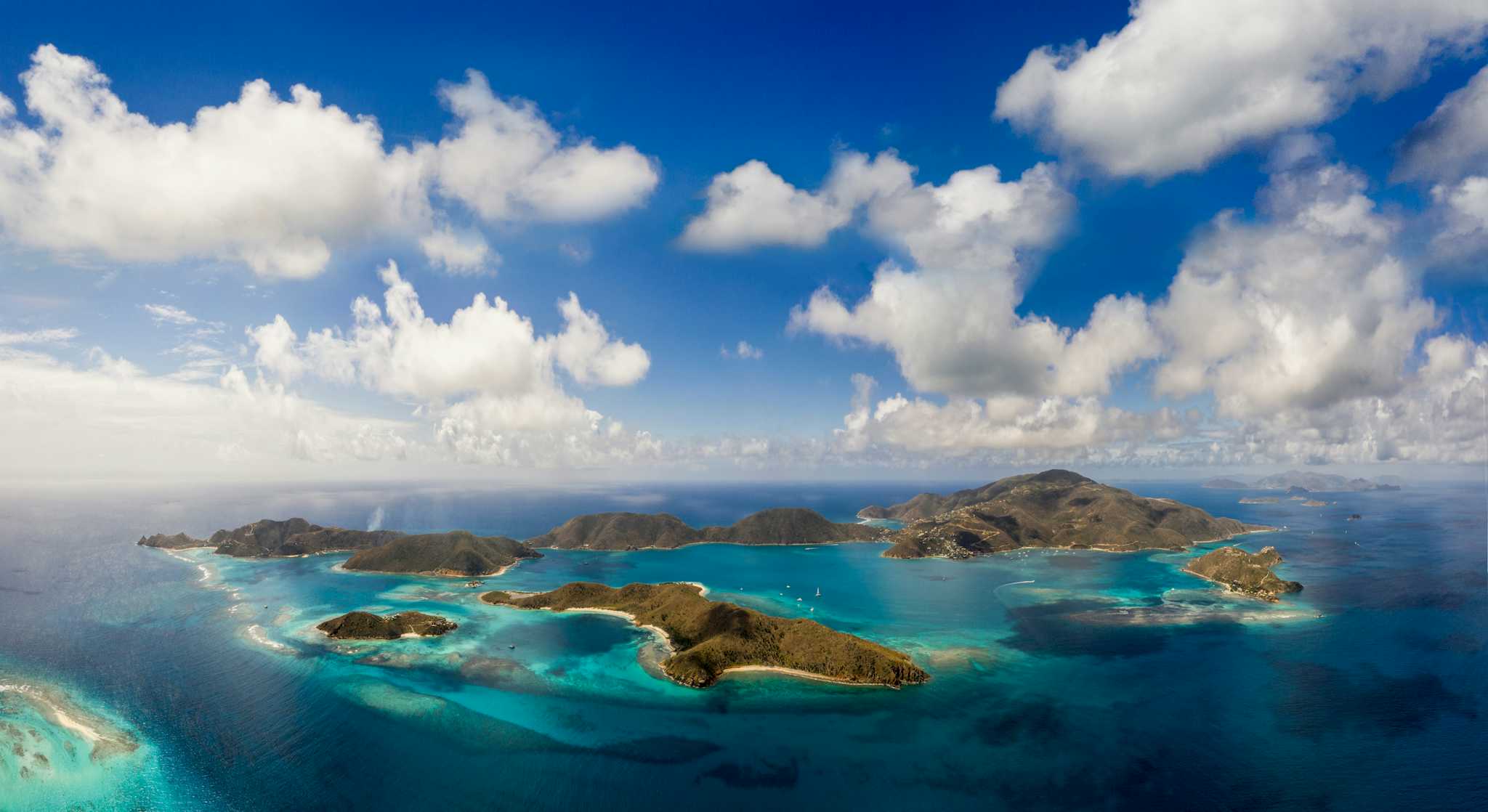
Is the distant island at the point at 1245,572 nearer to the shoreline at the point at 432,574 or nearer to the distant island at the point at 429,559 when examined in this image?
the shoreline at the point at 432,574

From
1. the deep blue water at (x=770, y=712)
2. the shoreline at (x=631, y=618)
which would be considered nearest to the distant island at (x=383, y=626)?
the deep blue water at (x=770, y=712)

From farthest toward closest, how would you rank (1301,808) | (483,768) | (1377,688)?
(1377,688), (483,768), (1301,808)

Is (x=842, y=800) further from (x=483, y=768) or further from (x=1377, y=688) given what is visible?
(x=1377, y=688)

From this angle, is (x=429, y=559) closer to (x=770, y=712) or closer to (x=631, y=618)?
(x=631, y=618)

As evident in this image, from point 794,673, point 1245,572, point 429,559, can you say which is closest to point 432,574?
point 429,559

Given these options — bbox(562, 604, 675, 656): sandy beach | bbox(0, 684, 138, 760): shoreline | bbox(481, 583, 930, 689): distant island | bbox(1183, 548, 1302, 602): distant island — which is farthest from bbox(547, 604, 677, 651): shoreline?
bbox(1183, 548, 1302, 602): distant island

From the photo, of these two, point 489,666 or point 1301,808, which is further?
point 489,666

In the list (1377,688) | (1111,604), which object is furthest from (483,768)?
(1111,604)

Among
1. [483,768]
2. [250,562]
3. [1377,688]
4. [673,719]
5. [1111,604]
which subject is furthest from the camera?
[250,562]
